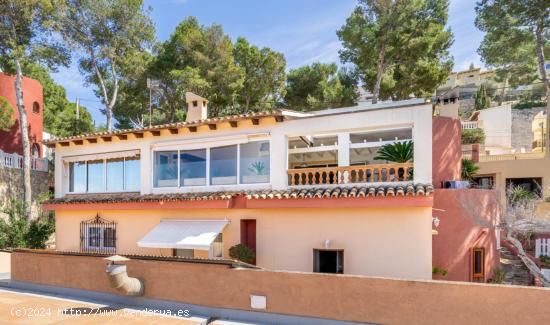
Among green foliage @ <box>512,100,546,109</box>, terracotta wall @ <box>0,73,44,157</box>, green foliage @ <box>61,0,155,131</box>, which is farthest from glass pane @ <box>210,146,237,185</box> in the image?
green foliage @ <box>512,100,546,109</box>

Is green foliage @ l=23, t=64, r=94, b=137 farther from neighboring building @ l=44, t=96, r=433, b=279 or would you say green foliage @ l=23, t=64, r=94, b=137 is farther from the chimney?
the chimney

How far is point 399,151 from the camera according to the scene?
51.6 ft

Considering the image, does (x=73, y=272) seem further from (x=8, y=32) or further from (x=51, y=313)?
(x=8, y=32)

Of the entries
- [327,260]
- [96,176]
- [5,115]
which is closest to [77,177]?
[96,176]

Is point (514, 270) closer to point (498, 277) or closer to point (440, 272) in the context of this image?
point (498, 277)

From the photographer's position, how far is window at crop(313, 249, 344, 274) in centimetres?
1563

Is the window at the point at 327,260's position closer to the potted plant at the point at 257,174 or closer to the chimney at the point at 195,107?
the potted plant at the point at 257,174

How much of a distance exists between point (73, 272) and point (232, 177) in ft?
29.3

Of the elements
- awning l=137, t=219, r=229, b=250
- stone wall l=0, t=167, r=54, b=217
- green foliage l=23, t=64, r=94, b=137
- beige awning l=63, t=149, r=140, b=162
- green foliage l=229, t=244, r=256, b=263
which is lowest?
green foliage l=229, t=244, r=256, b=263

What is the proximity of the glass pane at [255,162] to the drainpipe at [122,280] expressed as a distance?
6.83 meters

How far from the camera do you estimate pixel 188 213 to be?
736 inches

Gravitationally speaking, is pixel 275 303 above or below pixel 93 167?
below

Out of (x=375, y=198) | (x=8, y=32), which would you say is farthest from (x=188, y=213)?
(x=8, y=32)

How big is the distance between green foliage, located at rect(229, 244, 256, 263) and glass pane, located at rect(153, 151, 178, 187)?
6073 mm
